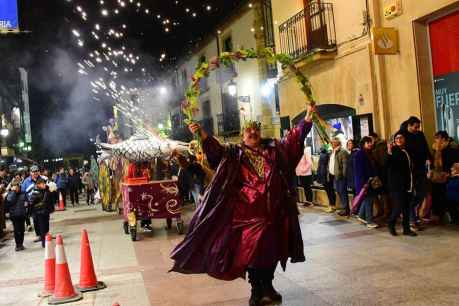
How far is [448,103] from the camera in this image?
1015 centimetres

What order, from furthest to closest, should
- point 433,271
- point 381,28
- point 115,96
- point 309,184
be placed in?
1. point 115,96
2. point 309,184
3. point 381,28
4. point 433,271

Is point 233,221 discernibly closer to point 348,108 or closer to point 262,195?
point 262,195

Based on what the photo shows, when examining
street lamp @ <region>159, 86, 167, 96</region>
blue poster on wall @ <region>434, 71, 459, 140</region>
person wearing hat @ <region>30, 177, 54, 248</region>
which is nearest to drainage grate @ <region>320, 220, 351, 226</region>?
Result: blue poster on wall @ <region>434, 71, 459, 140</region>

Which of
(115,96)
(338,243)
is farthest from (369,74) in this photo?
(115,96)

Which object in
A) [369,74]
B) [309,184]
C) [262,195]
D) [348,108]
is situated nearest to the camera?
[262,195]

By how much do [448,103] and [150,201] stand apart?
6.19 metres

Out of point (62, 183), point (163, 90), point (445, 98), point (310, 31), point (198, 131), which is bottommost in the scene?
point (62, 183)

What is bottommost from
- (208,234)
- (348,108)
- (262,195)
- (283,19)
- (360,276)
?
(360,276)

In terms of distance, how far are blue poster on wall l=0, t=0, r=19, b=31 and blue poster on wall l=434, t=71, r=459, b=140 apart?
528 inches

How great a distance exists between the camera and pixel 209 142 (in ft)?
18.0

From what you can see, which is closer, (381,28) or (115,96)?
(381,28)

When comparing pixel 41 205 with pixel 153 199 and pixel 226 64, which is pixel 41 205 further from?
pixel 226 64

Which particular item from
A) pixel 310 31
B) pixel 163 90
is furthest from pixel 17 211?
pixel 163 90

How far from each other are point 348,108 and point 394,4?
9.48 ft
